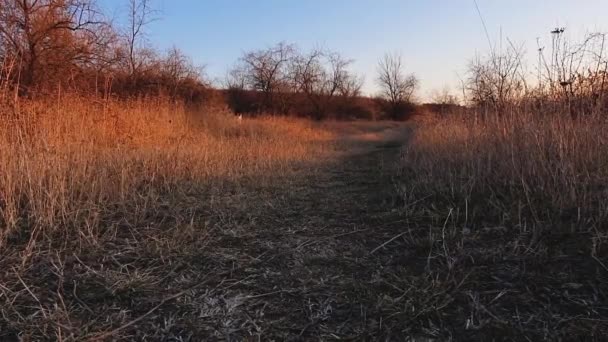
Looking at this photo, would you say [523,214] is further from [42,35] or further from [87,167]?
[42,35]

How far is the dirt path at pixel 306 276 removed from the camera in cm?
219

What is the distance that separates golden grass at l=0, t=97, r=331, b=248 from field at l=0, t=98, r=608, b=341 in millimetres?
30

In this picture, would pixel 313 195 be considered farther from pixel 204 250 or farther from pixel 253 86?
pixel 253 86

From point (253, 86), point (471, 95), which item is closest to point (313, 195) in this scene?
point (471, 95)

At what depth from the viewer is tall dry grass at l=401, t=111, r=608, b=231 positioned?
3279 millimetres

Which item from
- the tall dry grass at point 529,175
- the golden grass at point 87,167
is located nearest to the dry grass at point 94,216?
the golden grass at point 87,167

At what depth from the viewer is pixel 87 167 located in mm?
4914

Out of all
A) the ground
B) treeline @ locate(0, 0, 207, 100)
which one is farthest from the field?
treeline @ locate(0, 0, 207, 100)

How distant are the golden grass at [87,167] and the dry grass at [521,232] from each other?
247cm

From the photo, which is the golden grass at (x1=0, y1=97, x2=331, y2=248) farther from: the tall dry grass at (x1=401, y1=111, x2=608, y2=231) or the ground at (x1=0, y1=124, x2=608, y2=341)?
the tall dry grass at (x1=401, y1=111, x2=608, y2=231)

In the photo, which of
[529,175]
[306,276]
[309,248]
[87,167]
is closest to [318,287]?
[306,276]

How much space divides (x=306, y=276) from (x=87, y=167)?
3.20 m

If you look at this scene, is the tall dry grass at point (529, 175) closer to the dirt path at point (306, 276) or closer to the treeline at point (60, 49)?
the dirt path at point (306, 276)

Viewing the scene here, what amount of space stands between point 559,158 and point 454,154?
7.07 ft
